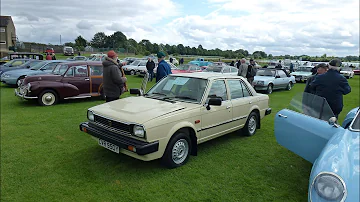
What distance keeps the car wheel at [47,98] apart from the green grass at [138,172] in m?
3.02

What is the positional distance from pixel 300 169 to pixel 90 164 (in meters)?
3.87

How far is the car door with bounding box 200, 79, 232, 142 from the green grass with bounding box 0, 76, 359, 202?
1.54 feet

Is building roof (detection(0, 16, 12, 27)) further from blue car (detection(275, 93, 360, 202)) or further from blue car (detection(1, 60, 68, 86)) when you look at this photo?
blue car (detection(275, 93, 360, 202))

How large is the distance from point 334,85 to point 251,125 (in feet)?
6.79

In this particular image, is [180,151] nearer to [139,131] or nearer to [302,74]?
[139,131]

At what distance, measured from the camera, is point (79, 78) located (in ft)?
33.4

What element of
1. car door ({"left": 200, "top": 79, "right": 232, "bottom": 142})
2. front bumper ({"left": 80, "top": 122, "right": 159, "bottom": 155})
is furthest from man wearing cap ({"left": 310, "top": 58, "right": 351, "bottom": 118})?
front bumper ({"left": 80, "top": 122, "right": 159, "bottom": 155})

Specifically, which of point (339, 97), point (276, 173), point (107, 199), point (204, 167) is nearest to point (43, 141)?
point (107, 199)

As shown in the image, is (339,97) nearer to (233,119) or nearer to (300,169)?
(300,169)

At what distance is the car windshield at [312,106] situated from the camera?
376 cm

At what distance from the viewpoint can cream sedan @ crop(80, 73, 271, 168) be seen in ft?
13.4

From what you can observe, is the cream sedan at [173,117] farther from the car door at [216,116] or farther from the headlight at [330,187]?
the headlight at [330,187]

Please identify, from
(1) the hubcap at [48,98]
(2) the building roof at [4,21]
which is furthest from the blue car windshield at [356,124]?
(2) the building roof at [4,21]

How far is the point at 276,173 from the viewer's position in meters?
4.65
